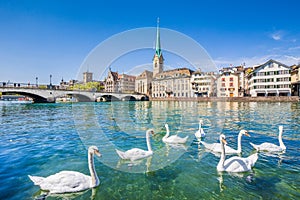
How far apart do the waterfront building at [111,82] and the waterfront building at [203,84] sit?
62007 millimetres

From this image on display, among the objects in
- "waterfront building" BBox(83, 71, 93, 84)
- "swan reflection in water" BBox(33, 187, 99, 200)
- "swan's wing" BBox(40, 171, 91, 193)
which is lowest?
"swan reflection in water" BBox(33, 187, 99, 200)

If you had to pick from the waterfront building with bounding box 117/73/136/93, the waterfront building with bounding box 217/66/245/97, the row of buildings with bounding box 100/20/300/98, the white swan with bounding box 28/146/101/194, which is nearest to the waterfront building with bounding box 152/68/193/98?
the row of buildings with bounding box 100/20/300/98

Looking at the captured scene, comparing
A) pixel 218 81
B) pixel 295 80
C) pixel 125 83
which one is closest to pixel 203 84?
pixel 218 81

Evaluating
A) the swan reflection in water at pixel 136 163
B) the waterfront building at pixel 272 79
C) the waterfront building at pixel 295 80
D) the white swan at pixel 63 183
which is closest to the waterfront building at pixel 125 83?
the waterfront building at pixel 272 79

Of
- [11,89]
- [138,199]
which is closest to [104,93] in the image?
[11,89]

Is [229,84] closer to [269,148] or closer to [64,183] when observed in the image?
[269,148]

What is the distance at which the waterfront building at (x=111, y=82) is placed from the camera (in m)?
132

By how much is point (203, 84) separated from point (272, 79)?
31.0 m

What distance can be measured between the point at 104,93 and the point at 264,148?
77.0m

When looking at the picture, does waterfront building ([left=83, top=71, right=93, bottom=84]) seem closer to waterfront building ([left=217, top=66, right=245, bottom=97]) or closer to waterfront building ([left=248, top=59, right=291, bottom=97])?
waterfront building ([left=217, top=66, right=245, bottom=97])

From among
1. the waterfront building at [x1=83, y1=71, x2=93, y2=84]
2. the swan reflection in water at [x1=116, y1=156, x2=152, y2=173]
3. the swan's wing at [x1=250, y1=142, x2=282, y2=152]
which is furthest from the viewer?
the waterfront building at [x1=83, y1=71, x2=93, y2=84]

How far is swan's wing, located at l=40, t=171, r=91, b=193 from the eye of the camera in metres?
4.97

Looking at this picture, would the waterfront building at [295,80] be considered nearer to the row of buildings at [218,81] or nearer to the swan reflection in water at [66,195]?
the row of buildings at [218,81]

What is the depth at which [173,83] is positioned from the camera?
105m
